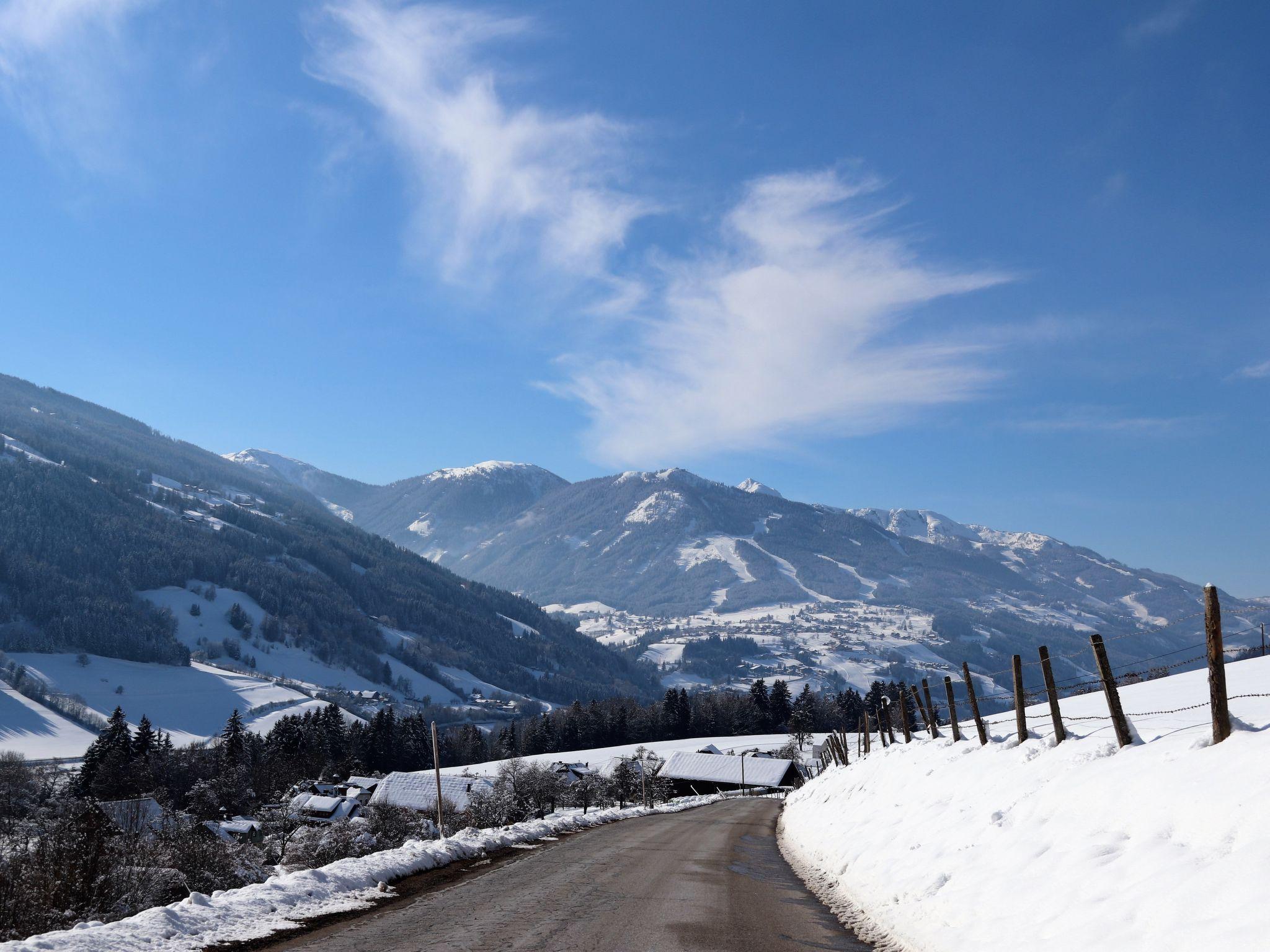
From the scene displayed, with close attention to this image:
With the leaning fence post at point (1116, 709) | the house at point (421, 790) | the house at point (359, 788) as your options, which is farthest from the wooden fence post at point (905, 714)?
the house at point (359, 788)

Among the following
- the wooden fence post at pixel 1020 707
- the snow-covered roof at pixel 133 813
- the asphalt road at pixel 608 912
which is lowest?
the snow-covered roof at pixel 133 813

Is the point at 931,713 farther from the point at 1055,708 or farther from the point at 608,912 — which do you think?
the point at 608,912

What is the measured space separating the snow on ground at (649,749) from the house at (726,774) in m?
10.9

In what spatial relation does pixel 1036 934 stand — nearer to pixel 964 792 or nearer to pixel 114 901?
pixel 964 792

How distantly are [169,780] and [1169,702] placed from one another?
11457 centimetres

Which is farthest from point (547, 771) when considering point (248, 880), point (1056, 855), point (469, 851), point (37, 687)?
point (37, 687)

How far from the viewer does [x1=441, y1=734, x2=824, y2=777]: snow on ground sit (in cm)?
12250

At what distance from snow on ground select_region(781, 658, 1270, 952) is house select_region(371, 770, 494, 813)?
237ft

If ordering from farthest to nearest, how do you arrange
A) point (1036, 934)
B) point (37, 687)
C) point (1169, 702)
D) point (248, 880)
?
point (37, 687), point (248, 880), point (1169, 702), point (1036, 934)

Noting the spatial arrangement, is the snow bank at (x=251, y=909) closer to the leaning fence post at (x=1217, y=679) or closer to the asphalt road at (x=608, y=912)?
the asphalt road at (x=608, y=912)

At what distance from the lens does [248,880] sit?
2570 cm

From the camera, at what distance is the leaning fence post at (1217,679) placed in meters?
9.07

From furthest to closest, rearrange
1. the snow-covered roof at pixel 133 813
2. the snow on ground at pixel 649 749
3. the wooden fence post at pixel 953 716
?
the snow on ground at pixel 649 749
the snow-covered roof at pixel 133 813
the wooden fence post at pixel 953 716

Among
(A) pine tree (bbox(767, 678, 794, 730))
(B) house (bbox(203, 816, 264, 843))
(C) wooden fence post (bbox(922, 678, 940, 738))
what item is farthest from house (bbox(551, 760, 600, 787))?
(C) wooden fence post (bbox(922, 678, 940, 738))
